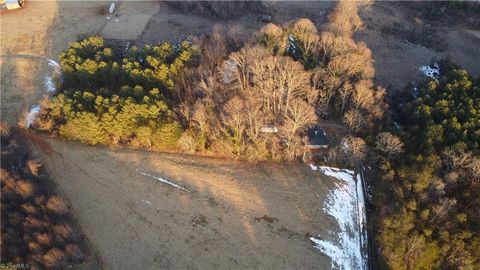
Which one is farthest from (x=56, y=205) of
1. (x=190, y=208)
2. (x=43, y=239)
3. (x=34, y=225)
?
(x=190, y=208)

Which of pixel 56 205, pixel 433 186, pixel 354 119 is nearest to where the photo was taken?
pixel 433 186

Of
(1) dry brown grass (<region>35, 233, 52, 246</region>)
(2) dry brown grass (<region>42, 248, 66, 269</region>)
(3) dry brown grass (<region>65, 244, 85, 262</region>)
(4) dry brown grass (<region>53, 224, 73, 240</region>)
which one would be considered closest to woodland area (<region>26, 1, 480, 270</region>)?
(4) dry brown grass (<region>53, 224, 73, 240</region>)

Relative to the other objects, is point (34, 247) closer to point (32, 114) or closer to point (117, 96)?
point (117, 96)

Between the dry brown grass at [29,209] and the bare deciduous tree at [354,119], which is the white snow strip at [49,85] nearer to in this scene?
the dry brown grass at [29,209]

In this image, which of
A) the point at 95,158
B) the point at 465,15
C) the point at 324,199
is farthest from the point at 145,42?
the point at 465,15

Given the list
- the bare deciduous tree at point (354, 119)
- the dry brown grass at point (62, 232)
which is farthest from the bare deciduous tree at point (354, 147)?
the dry brown grass at point (62, 232)

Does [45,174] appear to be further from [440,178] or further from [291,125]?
[440,178]

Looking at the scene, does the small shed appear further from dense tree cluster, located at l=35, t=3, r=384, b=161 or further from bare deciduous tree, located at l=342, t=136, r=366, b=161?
bare deciduous tree, located at l=342, t=136, r=366, b=161
